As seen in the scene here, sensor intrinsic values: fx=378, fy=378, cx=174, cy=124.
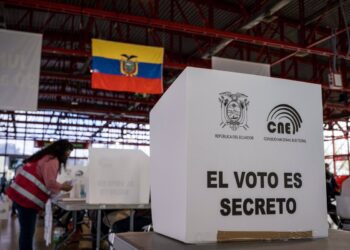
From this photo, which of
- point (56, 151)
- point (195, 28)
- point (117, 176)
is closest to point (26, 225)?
point (56, 151)

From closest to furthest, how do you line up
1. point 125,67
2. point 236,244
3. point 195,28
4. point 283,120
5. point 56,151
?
point 236,244 → point 283,120 → point 56,151 → point 125,67 → point 195,28

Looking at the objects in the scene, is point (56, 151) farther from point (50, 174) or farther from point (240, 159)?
point (240, 159)

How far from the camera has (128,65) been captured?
236 inches

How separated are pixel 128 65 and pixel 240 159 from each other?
528cm

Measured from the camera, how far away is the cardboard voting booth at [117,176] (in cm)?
330

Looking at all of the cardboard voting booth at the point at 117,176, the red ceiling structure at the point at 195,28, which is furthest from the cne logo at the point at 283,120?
the red ceiling structure at the point at 195,28

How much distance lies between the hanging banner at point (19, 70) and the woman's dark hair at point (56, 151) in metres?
1.06

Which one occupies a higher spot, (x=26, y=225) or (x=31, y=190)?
(x=31, y=190)

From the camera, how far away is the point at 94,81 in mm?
5898

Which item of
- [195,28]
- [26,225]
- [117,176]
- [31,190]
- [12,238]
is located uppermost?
[195,28]

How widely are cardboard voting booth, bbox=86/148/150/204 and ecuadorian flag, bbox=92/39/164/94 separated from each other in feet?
8.96

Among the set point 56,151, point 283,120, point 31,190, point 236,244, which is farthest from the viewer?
point 56,151

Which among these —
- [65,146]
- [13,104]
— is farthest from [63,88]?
[65,146]

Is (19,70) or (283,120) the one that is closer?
(283,120)
